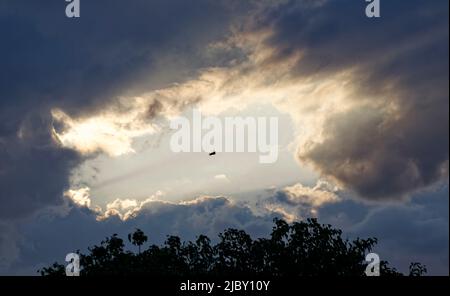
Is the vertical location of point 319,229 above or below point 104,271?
above
